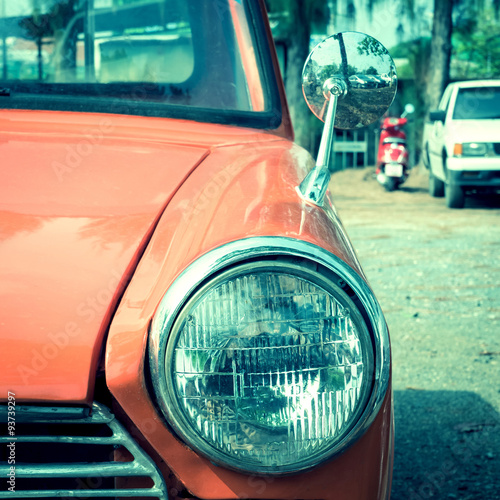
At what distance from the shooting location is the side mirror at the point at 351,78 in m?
1.55

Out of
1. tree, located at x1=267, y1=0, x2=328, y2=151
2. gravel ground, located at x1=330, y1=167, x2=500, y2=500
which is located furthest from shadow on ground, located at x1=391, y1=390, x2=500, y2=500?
tree, located at x1=267, y1=0, x2=328, y2=151

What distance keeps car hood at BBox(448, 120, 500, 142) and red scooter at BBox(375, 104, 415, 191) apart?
216cm

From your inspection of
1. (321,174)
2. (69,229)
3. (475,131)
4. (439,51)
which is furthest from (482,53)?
(69,229)

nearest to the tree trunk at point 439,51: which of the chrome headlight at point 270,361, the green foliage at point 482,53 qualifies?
the green foliage at point 482,53

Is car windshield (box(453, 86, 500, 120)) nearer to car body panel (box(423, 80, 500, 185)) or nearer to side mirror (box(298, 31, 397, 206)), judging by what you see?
car body panel (box(423, 80, 500, 185))

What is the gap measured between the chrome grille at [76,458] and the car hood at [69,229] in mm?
40

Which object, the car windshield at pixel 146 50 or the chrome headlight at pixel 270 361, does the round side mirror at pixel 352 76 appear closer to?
the car windshield at pixel 146 50

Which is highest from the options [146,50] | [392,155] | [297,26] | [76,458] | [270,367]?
[146,50]

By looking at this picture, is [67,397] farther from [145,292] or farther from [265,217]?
[265,217]

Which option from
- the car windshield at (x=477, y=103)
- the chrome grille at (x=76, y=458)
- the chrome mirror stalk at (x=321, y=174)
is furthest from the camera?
the car windshield at (x=477, y=103)

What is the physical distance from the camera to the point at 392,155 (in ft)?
39.8

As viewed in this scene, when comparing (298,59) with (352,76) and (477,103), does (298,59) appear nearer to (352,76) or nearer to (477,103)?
(477,103)

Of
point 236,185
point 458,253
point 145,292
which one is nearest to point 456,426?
point 236,185

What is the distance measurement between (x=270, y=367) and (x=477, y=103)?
998 centimetres
